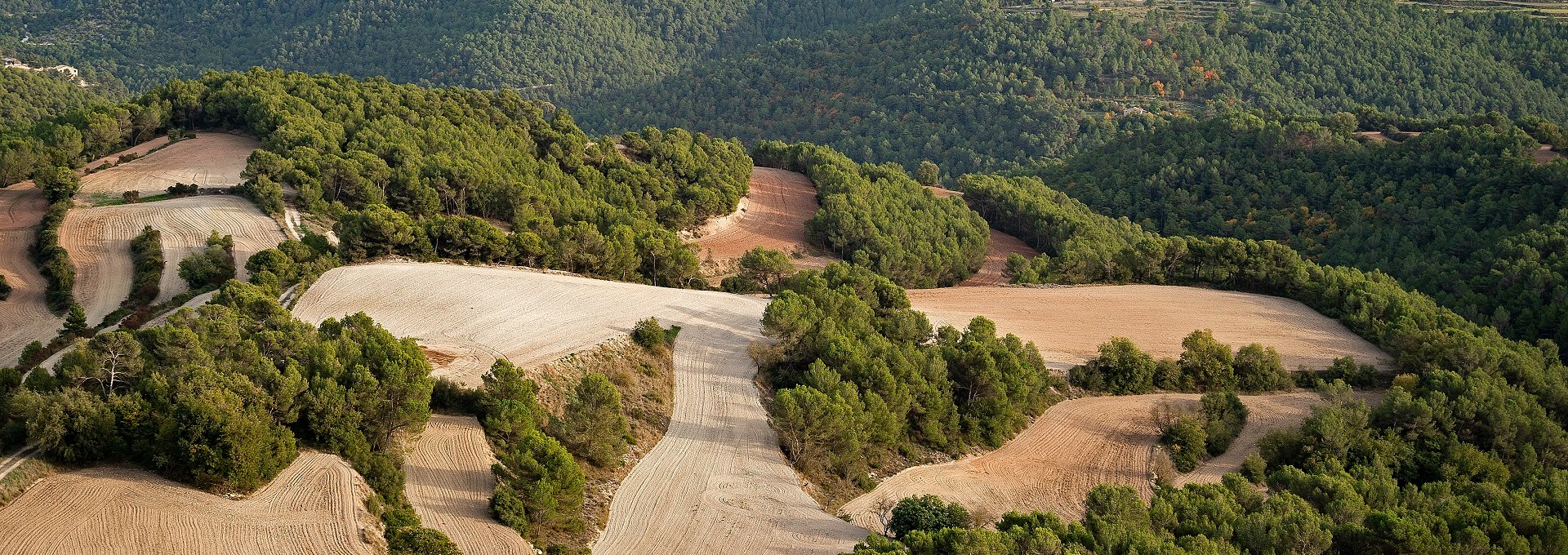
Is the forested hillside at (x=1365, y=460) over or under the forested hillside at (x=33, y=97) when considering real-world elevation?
over

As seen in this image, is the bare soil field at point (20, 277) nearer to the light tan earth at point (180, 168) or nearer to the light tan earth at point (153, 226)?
the light tan earth at point (153, 226)

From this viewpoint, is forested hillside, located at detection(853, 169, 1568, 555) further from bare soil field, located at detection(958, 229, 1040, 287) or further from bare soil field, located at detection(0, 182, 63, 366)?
bare soil field, located at detection(0, 182, 63, 366)

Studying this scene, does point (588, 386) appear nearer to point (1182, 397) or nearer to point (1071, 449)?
point (1071, 449)

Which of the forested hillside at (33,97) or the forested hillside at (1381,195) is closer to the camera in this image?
the forested hillside at (1381,195)

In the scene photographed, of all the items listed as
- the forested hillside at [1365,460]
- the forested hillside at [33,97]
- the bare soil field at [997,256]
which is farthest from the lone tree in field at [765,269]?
the forested hillside at [33,97]

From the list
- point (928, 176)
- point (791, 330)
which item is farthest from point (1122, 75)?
point (791, 330)

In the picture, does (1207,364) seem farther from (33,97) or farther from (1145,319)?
(33,97)
